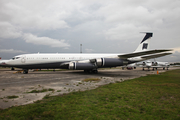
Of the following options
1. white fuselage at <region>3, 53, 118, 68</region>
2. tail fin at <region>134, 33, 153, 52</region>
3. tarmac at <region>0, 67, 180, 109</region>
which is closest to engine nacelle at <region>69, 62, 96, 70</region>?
white fuselage at <region>3, 53, 118, 68</region>

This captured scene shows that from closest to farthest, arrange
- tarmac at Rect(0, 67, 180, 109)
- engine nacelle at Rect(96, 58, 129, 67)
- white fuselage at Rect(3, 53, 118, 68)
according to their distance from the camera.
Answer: tarmac at Rect(0, 67, 180, 109), engine nacelle at Rect(96, 58, 129, 67), white fuselage at Rect(3, 53, 118, 68)

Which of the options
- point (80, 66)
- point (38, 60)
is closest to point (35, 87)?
point (80, 66)

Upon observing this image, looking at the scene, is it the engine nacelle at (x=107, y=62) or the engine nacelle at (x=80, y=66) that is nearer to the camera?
the engine nacelle at (x=80, y=66)

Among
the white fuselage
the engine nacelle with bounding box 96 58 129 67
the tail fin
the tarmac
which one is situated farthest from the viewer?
the tail fin

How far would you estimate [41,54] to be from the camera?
19578 millimetres

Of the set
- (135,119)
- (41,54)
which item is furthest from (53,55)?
(135,119)

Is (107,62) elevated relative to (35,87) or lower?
elevated

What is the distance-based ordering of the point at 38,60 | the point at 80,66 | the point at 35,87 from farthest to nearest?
the point at 38,60, the point at 80,66, the point at 35,87

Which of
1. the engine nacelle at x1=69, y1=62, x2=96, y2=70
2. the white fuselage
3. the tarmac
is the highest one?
the white fuselage

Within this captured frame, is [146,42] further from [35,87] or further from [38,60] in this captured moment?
[35,87]

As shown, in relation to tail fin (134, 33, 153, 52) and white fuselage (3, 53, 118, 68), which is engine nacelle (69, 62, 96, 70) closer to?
white fuselage (3, 53, 118, 68)

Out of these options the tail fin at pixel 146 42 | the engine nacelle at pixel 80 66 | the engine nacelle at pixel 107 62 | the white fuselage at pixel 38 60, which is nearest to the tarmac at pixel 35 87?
the engine nacelle at pixel 80 66

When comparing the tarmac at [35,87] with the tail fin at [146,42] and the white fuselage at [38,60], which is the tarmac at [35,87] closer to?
the white fuselage at [38,60]

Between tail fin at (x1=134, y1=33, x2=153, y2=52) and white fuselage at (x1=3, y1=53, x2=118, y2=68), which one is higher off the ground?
tail fin at (x1=134, y1=33, x2=153, y2=52)
